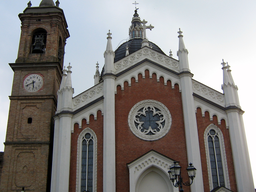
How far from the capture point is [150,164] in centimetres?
2044

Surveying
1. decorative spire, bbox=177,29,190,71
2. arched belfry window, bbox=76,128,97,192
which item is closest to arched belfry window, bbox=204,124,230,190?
decorative spire, bbox=177,29,190,71

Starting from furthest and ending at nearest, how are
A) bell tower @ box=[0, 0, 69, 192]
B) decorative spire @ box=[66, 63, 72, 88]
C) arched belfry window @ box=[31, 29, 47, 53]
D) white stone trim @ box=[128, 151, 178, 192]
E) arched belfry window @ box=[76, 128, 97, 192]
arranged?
arched belfry window @ box=[31, 29, 47, 53]
decorative spire @ box=[66, 63, 72, 88]
bell tower @ box=[0, 0, 69, 192]
arched belfry window @ box=[76, 128, 97, 192]
white stone trim @ box=[128, 151, 178, 192]

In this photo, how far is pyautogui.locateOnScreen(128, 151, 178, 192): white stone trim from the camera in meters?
20.2

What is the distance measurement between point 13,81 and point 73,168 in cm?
876

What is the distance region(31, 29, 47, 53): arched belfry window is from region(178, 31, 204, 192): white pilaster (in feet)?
36.1

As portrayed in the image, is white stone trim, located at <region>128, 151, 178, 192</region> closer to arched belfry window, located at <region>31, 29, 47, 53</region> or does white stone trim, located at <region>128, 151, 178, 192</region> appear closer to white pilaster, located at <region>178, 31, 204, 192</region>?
white pilaster, located at <region>178, 31, 204, 192</region>

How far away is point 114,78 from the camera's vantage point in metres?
22.9

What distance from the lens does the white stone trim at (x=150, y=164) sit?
2019cm

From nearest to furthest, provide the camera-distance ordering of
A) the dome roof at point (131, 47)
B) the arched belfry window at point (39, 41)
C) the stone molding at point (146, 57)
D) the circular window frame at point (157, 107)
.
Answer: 1. the circular window frame at point (157, 107)
2. the stone molding at point (146, 57)
3. the arched belfry window at point (39, 41)
4. the dome roof at point (131, 47)

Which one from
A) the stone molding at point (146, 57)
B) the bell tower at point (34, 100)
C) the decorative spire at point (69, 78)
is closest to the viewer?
the bell tower at point (34, 100)

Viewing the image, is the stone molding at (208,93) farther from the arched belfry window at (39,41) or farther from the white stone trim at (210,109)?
the arched belfry window at (39,41)

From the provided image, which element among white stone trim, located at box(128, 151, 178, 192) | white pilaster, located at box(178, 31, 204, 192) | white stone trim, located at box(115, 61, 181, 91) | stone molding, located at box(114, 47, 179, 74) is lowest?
white stone trim, located at box(128, 151, 178, 192)

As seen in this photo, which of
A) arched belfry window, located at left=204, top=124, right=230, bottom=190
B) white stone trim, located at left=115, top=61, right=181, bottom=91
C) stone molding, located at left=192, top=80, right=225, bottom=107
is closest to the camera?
arched belfry window, located at left=204, top=124, right=230, bottom=190

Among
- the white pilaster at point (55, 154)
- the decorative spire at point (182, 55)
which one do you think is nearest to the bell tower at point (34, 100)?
the white pilaster at point (55, 154)
